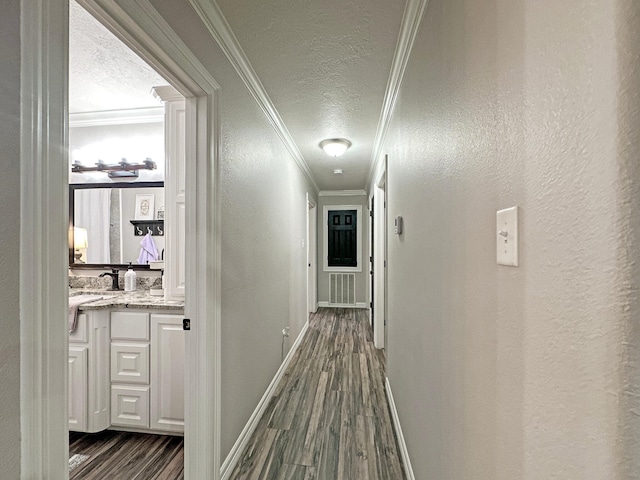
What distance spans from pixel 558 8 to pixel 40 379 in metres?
1.25

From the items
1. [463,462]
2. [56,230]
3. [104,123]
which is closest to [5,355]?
[56,230]

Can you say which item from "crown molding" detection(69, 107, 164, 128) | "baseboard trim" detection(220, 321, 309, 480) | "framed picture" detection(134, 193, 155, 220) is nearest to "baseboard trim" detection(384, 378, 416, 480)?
"baseboard trim" detection(220, 321, 309, 480)

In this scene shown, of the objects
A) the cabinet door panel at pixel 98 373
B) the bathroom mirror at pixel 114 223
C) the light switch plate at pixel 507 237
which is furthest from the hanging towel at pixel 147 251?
the light switch plate at pixel 507 237

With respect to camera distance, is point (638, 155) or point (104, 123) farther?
point (104, 123)

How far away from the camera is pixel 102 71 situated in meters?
2.09

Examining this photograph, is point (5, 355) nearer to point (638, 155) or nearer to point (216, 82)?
point (638, 155)

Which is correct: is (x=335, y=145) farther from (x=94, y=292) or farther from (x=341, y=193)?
(x=341, y=193)

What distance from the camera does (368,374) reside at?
301 centimetres

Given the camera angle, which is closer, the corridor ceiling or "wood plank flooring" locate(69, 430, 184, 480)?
the corridor ceiling

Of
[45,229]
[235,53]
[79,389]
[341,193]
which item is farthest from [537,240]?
[341,193]

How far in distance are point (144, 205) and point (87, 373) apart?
1.42 m

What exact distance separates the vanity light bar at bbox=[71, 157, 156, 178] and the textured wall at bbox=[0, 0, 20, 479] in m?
2.28

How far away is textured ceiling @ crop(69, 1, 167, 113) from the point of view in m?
1.68

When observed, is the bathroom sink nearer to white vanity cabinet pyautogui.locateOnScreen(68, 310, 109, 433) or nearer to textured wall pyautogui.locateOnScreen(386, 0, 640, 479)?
white vanity cabinet pyautogui.locateOnScreen(68, 310, 109, 433)
